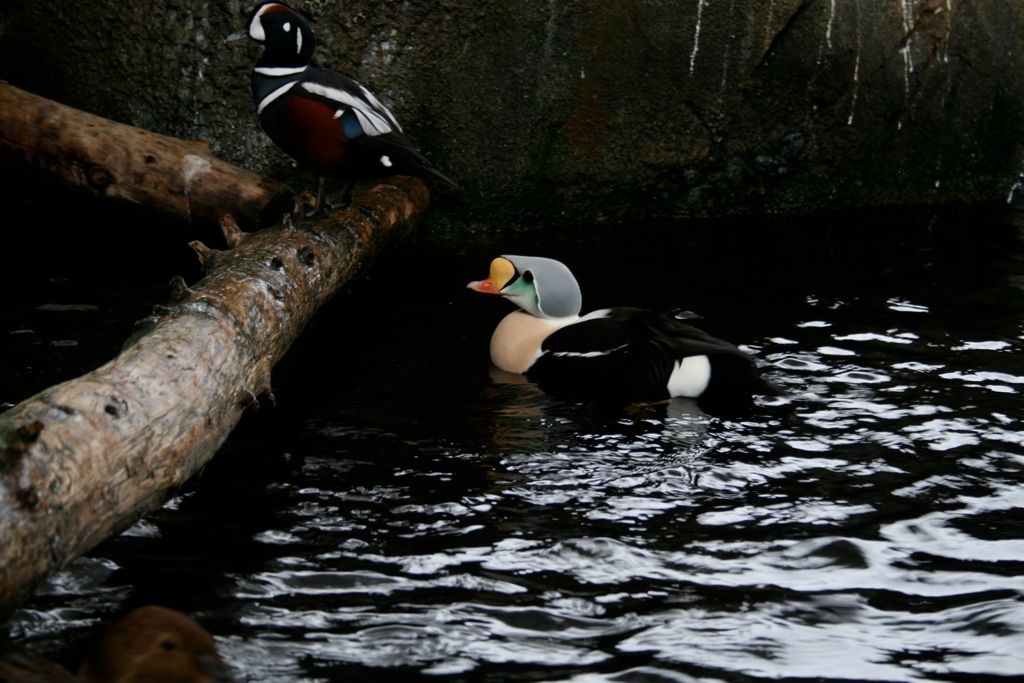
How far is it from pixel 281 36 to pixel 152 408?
2.59 m

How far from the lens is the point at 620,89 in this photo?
23.7ft

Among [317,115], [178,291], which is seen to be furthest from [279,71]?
[178,291]

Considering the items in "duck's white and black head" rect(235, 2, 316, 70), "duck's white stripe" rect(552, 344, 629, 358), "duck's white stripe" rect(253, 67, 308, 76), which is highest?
"duck's white and black head" rect(235, 2, 316, 70)

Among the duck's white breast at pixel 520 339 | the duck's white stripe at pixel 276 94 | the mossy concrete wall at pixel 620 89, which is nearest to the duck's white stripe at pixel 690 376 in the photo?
the duck's white breast at pixel 520 339

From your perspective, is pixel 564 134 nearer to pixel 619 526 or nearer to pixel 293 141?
pixel 293 141

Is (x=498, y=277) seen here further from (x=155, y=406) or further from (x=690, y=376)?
(x=155, y=406)

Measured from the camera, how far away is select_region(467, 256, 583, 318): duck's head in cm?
505

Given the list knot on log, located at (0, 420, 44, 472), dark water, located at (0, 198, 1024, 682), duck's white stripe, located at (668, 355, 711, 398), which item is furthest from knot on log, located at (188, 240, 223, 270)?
knot on log, located at (0, 420, 44, 472)

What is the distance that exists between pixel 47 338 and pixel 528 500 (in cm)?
235

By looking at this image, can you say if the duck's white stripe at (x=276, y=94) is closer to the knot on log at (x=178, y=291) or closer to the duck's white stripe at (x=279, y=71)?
the duck's white stripe at (x=279, y=71)

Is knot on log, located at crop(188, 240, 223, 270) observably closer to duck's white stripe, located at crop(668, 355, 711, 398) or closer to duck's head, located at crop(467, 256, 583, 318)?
duck's head, located at crop(467, 256, 583, 318)

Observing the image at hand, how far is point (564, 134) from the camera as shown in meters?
7.23

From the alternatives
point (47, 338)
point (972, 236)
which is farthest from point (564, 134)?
point (47, 338)

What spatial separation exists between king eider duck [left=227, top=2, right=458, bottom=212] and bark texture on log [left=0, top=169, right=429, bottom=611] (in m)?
0.47
